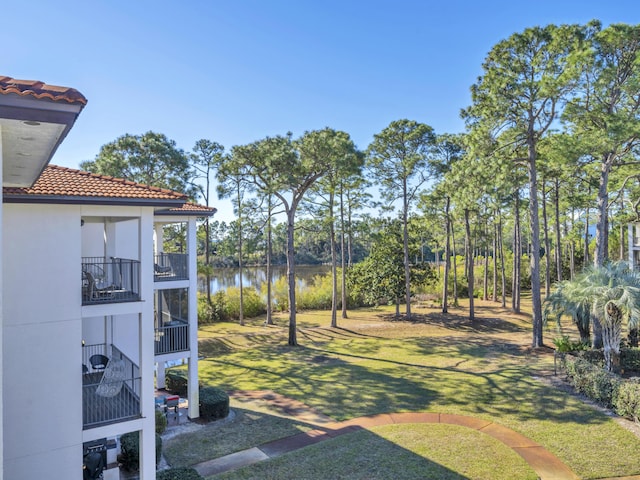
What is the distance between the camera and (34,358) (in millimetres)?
7652

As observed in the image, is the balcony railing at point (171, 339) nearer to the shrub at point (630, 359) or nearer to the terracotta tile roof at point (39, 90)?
the terracotta tile roof at point (39, 90)

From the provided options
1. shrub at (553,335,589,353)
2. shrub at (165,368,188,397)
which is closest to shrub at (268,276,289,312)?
shrub at (165,368,188,397)

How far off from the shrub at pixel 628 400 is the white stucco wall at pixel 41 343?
13489 mm

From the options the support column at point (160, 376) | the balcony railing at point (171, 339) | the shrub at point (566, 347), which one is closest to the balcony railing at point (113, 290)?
the balcony railing at point (171, 339)

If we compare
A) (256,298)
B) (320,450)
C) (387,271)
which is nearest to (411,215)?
(387,271)

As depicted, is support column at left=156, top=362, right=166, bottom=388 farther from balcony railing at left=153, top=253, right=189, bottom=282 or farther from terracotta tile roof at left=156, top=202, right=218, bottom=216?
terracotta tile roof at left=156, top=202, right=218, bottom=216

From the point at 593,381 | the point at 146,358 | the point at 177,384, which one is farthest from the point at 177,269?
the point at 593,381

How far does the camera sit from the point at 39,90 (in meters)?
4.12

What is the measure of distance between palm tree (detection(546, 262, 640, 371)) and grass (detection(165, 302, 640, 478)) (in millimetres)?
2532

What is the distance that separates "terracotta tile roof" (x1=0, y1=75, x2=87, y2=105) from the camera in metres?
4.02

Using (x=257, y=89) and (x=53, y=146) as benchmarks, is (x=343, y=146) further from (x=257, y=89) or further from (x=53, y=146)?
(x=53, y=146)

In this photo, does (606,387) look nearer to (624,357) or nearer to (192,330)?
(624,357)

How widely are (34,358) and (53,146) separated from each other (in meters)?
4.46

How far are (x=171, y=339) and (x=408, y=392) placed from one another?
816 cm
